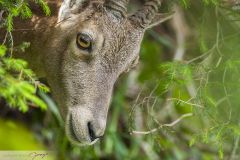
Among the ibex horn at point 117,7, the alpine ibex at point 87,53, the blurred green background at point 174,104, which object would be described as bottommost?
the blurred green background at point 174,104

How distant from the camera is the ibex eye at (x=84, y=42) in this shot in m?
3.88

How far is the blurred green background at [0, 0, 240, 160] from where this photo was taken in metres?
4.08

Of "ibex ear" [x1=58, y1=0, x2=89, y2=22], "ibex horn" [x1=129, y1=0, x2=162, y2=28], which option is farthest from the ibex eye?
"ibex horn" [x1=129, y1=0, x2=162, y2=28]

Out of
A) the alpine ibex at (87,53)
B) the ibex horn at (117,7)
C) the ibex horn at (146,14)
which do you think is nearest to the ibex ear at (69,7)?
the alpine ibex at (87,53)

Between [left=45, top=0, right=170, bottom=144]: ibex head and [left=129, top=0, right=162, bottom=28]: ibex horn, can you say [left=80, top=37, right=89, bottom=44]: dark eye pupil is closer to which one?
[left=45, top=0, right=170, bottom=144]: ibex head

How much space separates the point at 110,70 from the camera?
12.9 ft

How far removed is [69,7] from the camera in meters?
4.13

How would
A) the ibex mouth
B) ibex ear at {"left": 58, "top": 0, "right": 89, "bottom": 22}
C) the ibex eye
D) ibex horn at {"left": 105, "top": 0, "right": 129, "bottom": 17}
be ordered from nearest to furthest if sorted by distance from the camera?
1. the ibex mouth
2. the ibex eye
3. ibex horn at {"left": 105, "top": 0, "right": 129, "bottom": 17}
4. ibex ear at {"left": 58, "top": 0, "right": 89, "bottom": 22}

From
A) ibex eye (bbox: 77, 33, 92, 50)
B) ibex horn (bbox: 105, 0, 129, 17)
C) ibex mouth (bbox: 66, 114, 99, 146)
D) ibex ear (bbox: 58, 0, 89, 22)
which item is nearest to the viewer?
ibex mouth (bbox: 66, 114, 99, 146)

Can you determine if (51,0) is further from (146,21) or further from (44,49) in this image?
(146,21)

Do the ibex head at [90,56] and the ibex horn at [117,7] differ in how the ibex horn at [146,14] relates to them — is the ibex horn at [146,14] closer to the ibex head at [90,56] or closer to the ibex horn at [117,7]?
the ibex head at [90,56]

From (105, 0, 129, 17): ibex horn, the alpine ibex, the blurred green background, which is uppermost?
(105, 0, 129, 17): ibex horn

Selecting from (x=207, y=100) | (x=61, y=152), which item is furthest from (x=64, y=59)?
(x=61, y=152)

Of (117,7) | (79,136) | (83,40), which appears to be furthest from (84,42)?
(79,136)
